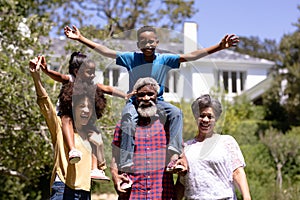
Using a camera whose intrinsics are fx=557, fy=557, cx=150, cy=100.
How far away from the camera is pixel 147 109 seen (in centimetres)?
393

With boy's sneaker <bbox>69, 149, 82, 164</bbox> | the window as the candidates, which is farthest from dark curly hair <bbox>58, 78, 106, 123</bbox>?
the window

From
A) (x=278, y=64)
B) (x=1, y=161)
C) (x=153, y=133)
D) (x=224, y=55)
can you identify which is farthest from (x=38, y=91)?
(x=224, y=55)

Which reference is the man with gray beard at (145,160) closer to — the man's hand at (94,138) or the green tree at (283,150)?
the man's hand at (94,138)

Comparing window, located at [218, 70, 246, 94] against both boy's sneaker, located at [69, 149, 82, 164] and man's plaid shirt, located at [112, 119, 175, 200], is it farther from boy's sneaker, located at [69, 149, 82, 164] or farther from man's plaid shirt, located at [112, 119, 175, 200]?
boy's sneaker, located at [69, 149, 82, 164]

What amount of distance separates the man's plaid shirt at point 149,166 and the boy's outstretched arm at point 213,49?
23.2 inches

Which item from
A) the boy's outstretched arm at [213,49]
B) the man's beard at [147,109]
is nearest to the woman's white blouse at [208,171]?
the man's beard at [147,109]

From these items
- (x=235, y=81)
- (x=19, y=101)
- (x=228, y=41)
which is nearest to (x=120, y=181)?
(x=228, y=41)

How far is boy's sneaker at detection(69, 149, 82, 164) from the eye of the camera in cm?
378

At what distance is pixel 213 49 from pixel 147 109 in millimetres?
648

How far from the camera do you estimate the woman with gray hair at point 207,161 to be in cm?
404

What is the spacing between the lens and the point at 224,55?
28.6 meters

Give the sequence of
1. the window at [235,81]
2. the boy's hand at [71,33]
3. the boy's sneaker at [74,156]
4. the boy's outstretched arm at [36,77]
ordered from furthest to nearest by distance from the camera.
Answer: the window at [235,81] < the boy's hand at [71,33] < the boy's outstretched arm at [36,77] < the boy's sneaker at [74,156]

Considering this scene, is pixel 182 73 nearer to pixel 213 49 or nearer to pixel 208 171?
pixel 213 49

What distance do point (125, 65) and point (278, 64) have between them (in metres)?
19.2
